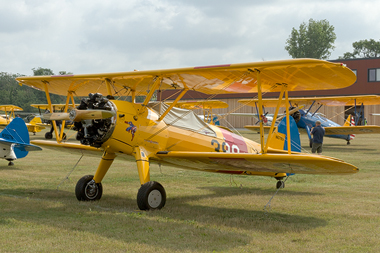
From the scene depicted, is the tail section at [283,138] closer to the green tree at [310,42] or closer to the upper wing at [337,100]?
the upper wing at [337,100]

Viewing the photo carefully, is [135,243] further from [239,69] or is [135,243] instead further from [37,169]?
[37,169]

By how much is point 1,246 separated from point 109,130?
96.5 inches

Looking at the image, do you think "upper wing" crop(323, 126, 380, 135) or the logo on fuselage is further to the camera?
"upper wing" crop(323, 126, 380, 135)

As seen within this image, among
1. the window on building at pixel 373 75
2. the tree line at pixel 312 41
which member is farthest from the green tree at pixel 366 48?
the window on building at pixel 373 75

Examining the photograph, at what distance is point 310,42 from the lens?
262ft

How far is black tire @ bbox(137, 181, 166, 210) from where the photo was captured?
641 centimetres

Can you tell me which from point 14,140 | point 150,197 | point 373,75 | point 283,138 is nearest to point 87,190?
point 150,197

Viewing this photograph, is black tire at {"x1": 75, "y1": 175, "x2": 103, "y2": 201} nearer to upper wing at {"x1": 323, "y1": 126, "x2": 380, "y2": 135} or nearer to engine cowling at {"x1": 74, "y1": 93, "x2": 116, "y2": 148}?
engine cowling at {"x1": 74, "y1": 93, "x2": 116, "y2": 148}

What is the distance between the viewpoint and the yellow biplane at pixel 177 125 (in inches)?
237

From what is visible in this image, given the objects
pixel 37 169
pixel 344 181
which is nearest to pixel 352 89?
pixel 344 181

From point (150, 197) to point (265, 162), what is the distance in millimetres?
1968

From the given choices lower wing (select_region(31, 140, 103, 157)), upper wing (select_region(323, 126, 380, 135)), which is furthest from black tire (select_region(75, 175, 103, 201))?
upper wing (select_region(323, 126, 380, 135))

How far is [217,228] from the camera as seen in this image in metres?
5.58

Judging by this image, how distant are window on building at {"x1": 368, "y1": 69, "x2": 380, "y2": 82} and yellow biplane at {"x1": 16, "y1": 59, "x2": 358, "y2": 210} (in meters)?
37.5
